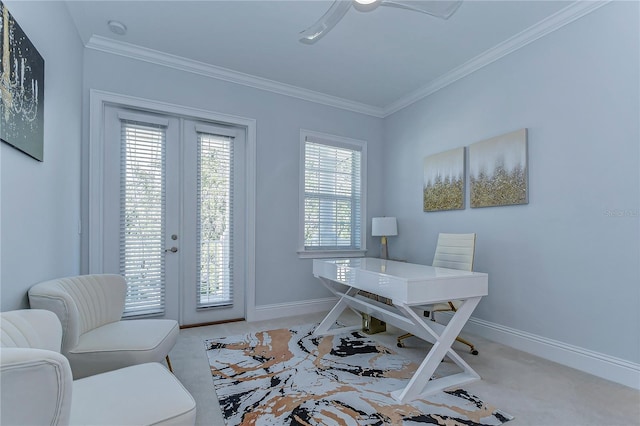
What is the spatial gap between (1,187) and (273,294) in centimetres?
276

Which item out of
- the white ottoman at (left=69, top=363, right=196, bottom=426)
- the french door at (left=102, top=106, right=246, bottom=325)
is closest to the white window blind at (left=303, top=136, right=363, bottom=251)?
the french door at (left=102, top=106, right=246, bottom=325)

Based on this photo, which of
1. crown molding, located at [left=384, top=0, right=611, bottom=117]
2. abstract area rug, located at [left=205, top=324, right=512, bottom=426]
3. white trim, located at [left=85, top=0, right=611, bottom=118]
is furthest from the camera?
white trim, located at [left=85, top=0, right=611, bottom=118]

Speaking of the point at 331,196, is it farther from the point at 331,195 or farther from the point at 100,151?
the point at 100,151

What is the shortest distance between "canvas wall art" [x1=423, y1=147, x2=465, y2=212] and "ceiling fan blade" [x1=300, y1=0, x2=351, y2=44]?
2.10 metres

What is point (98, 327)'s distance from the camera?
2084mm

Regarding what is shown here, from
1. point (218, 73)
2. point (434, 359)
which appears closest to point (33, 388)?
point (434, 359)

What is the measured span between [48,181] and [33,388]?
1658 millimetres

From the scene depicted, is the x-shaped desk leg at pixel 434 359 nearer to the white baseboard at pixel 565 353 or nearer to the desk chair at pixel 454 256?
the desk chair at pixel 454 256

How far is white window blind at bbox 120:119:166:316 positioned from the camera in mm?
3166

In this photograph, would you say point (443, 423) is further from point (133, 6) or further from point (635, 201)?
point (133, 6)

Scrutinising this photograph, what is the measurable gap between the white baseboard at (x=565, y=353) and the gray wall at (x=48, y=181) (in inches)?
141

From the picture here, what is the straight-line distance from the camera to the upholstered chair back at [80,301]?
5.41ft

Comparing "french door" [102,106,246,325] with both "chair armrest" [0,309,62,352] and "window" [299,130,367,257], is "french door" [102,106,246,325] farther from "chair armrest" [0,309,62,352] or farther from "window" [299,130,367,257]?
"chair armrest" [0,309,62,352]

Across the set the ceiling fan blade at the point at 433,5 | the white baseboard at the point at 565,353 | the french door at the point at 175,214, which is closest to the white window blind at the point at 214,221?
the french door at the point at 175,214
